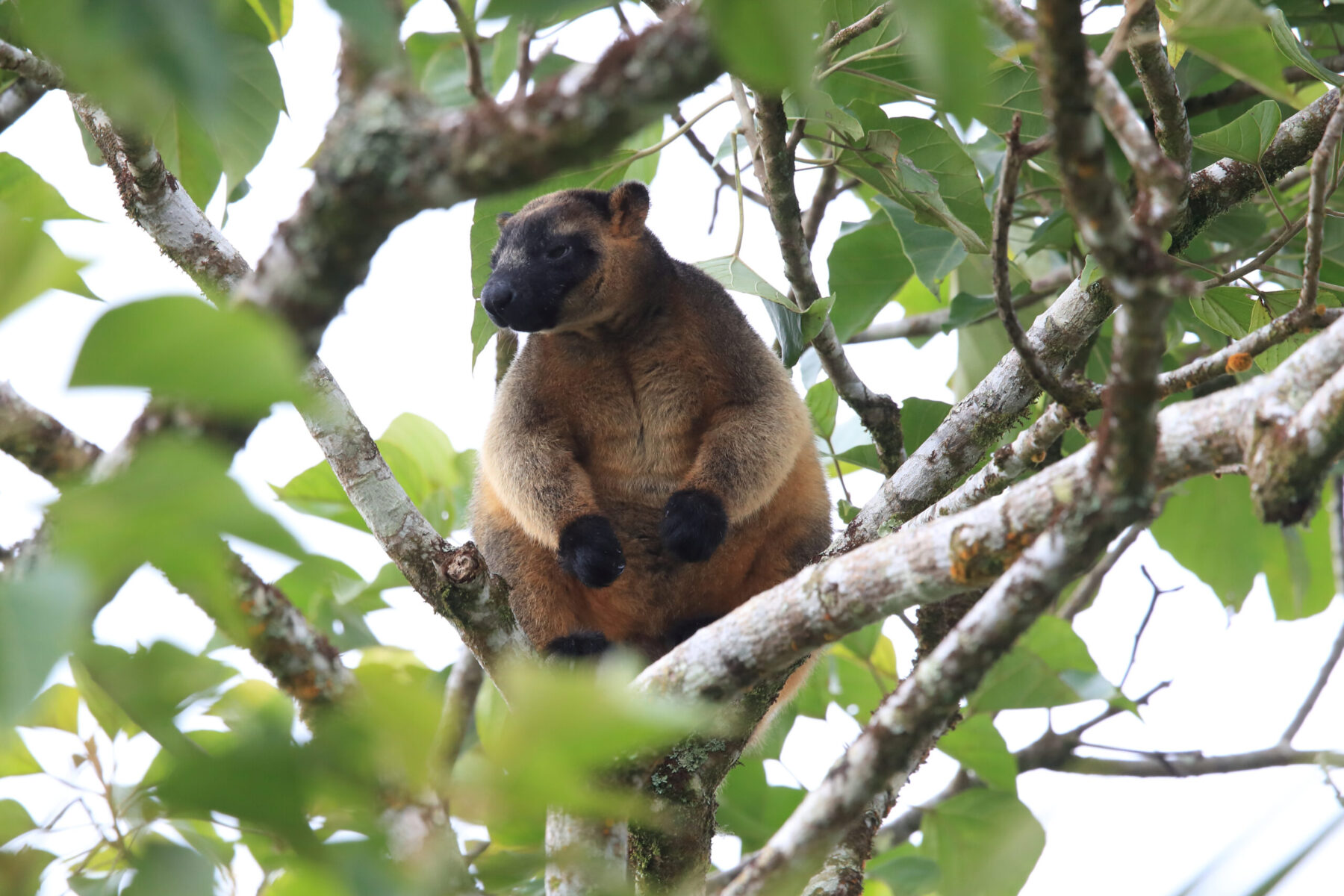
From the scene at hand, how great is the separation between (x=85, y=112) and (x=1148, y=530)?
5.97m

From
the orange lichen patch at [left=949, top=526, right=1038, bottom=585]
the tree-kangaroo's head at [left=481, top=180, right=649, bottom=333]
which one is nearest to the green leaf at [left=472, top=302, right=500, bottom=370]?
the tree-kangaroo's head at [left=481, top=180, right=649, bottom=333]

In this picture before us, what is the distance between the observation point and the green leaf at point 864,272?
18.3ft

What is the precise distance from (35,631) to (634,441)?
4578 millimetres

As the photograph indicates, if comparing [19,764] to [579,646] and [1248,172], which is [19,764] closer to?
[579,646]

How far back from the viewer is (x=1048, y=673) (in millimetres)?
4559

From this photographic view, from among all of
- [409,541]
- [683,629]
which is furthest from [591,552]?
[409,541]

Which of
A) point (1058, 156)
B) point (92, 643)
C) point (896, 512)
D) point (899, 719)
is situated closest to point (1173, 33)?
point (1058, 156)

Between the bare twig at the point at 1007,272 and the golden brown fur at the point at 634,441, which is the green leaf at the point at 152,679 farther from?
the golden brown fur at the point at 634,441

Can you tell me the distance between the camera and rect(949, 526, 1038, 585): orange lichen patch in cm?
250

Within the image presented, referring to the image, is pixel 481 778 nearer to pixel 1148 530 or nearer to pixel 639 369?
pixel 639 369

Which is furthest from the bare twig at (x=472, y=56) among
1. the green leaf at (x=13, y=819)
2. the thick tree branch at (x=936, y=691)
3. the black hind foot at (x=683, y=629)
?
the black hind foot at (x=683, y=629)

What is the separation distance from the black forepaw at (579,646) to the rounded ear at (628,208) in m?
2.28

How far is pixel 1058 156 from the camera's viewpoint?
72.7 inches

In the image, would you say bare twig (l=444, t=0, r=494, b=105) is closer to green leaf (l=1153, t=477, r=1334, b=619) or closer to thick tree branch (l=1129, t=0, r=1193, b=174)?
thick tree branch (l=1129, t=0, r=1193, b=174)
